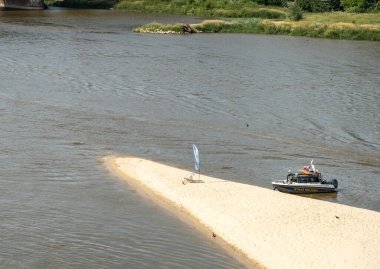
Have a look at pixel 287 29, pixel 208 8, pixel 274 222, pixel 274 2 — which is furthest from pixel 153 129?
pixel 274 2

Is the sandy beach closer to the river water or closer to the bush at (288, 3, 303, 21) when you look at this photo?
the river water

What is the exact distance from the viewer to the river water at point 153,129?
1880 centimetres

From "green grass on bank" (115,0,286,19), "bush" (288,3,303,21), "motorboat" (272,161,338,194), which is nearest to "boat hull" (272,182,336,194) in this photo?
"motorboat" (272,161,338,194)

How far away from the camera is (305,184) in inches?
892

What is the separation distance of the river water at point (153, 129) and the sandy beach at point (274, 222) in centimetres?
68

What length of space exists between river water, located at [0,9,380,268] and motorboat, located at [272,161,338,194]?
1.41 feet

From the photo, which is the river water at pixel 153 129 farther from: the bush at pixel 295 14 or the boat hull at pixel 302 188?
the bush at pixel 295 14

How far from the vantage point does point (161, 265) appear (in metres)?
17.1

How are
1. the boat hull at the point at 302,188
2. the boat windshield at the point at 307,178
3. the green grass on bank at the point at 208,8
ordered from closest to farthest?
the boat hull at the point at 302,188, the boat windshield at the point at 307,178, the green grass on bank at the point at 208,8

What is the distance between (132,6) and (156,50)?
40.2 meters

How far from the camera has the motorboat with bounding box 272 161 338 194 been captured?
22638 millimetres

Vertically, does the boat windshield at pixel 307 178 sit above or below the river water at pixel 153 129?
above

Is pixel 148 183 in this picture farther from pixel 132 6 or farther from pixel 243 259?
pixel 132 6

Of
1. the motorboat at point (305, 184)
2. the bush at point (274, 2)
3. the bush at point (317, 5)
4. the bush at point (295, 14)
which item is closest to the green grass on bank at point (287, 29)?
the bush at point (295, 14)
